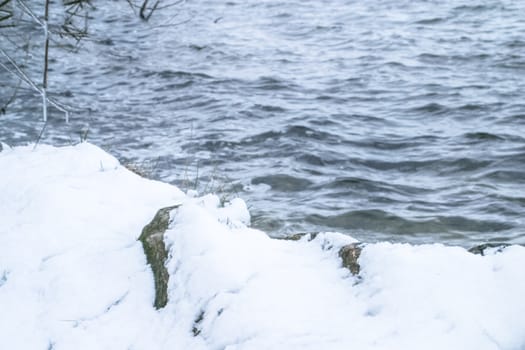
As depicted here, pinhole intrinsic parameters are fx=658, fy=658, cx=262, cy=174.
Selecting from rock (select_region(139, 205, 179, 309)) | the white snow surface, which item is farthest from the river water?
the white snow surface

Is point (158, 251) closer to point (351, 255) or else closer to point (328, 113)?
point (351, 255)

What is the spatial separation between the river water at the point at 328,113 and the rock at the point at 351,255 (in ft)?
6.73

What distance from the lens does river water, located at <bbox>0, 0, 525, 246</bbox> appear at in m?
5.70

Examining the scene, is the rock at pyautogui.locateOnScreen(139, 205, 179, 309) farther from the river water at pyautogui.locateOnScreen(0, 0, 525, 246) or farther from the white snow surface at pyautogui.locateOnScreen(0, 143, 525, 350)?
the river water at pyautogui.locateOnScreen(0, 0, 525, 246)

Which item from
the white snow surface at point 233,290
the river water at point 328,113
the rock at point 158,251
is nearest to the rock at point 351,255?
the white snow surface at point 233,290

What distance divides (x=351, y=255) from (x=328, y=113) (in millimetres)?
5270

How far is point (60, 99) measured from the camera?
8.95 metres

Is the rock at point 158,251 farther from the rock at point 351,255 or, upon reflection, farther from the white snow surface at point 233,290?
the rock at point 351,255

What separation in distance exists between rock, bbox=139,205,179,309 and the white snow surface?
4 centimetres

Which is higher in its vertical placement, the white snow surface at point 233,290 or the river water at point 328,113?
the white snow surface at point 233,290

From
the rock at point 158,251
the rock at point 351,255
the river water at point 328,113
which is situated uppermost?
the rock at point 351,255

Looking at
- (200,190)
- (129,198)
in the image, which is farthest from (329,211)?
(129,198)

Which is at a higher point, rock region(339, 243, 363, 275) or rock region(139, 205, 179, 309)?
rock region(339, 243, 363, 275)

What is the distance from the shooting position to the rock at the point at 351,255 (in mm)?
2946
